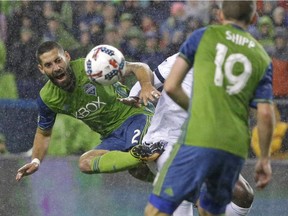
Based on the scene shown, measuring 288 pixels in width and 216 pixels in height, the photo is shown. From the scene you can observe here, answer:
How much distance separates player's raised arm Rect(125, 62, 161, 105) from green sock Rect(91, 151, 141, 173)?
1.58ft

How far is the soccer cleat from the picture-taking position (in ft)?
24.1

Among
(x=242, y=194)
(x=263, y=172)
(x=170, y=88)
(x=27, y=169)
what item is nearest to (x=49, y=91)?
(x=27, y=169)

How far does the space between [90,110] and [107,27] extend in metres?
4.16

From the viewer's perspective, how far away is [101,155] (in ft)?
25.8

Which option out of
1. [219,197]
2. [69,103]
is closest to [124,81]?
[69,103]

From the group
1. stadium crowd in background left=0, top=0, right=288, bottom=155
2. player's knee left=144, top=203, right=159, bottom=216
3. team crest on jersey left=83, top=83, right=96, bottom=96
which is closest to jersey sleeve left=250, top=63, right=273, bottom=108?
player's knee left=144, top=203, right=159, bottom=216

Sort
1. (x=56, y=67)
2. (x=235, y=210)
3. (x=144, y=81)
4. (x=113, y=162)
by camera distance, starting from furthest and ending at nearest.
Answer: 1. (x=235, y=210)
2. (x=56, y=67)
3. (x=113, y=162)
4. (x=144, y=81)

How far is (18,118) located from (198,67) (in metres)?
6.40

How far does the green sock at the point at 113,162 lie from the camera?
→ 7.46 metres

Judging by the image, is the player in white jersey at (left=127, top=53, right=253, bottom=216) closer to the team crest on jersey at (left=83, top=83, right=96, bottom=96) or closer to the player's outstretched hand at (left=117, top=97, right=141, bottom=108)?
the player's outstretched hand at (left=117, top=97, right=141, bottom=108)

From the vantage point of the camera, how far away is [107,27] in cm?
1214

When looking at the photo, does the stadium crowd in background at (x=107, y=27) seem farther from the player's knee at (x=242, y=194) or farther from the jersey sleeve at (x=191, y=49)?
the jersey sleeve at (x=191, y=49)

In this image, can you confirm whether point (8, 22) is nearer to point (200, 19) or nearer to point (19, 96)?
point (19, 96)

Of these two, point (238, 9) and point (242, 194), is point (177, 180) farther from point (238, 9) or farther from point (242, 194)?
point (242, 194)
